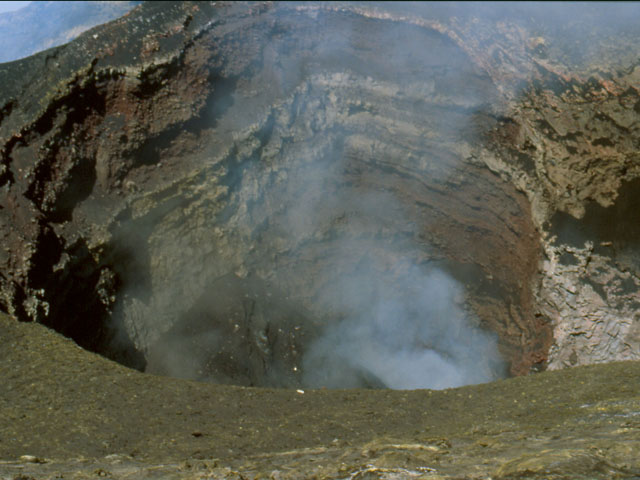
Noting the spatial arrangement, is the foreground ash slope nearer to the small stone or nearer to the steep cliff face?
the small stone

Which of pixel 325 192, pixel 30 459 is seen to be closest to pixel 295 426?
pixel 30 459

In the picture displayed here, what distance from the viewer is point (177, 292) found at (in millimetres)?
7469

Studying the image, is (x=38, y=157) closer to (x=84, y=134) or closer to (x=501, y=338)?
(x=84, y=134)

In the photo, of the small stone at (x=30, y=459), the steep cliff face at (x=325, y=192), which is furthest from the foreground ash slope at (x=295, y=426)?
the steep cliff face at (x=325, y=192)

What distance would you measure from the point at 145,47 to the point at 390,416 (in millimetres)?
5017

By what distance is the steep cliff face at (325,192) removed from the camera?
611cm

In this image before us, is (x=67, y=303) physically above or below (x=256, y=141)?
below

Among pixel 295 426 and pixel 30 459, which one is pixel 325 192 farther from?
pixel 30 459

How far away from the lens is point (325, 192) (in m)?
8.09

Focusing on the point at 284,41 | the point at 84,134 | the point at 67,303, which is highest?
the point at 284,41

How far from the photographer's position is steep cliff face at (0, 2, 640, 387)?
240 inches

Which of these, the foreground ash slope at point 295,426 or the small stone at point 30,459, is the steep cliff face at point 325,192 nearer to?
the foreground ash slope at point 295,426

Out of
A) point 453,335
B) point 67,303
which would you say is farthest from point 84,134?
point 453,335

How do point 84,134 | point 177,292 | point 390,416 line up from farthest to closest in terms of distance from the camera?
point 177,292, point 84,134, point 390,416
